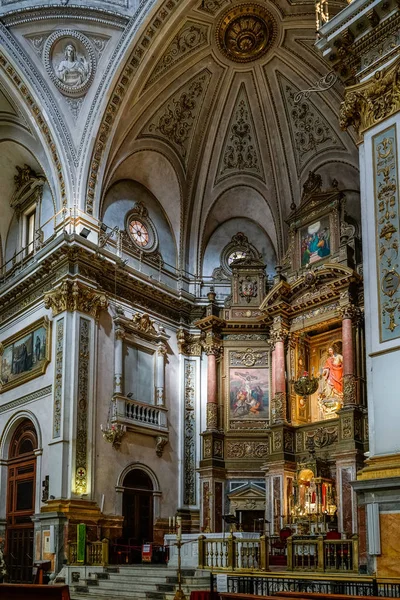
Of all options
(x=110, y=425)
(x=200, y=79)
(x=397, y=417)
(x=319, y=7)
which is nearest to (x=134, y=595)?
(x=110, y=425)

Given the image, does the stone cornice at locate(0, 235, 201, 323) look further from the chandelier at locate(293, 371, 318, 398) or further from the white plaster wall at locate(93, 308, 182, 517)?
the chandelier at locate(293, 371, 318, 398)

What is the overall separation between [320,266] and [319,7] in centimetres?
876

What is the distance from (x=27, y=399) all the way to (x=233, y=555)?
29.7ft

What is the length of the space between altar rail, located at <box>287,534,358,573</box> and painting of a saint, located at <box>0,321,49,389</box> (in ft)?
30.8

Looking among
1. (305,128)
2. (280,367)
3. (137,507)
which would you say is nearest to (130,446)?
(137,507)

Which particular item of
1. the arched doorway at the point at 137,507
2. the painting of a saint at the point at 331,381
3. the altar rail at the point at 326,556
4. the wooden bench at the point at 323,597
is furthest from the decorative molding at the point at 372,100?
the arched doorway at the point at 137,507

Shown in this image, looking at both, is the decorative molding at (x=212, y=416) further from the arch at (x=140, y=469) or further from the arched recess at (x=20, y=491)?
the arched recess at (x=20, y=491)

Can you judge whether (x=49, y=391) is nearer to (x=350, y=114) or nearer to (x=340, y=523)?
(x=340, y=523)

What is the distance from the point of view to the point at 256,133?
2406 cm

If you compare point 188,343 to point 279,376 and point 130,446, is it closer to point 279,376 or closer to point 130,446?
point 279,376

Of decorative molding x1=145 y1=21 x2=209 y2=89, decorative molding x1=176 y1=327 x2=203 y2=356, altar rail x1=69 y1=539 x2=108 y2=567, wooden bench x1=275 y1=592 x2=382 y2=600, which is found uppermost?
decorative molding x1=145 y1=21 x2=209 y2=89

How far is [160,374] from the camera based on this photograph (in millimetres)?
22234

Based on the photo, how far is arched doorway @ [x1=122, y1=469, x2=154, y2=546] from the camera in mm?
20172

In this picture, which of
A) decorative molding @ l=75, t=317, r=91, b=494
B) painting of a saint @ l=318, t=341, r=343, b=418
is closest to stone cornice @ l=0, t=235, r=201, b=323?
decorative molding @ l=75, t=317, r=91, b=494
